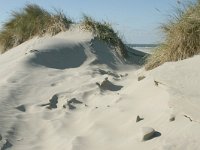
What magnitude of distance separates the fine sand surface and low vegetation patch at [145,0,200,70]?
22.2 inches

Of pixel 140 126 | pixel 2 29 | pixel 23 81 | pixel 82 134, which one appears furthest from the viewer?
pixel 2 29

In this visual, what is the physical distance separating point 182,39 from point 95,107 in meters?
1.60

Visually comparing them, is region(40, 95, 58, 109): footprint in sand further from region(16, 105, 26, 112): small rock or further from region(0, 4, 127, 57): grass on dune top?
region(0, 4, 127, 57): grass on dune top

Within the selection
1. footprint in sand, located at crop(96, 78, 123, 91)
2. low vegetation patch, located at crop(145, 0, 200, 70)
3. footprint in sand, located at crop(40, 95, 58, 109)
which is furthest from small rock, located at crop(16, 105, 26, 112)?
low vegetation patch, located at crop(145, 0, 200, 70)

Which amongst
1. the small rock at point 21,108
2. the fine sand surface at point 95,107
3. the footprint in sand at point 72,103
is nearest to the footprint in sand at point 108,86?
the fine sand surface at point 95,107

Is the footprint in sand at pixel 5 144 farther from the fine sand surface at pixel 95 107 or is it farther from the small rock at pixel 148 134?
the small rock at pixel 148 134

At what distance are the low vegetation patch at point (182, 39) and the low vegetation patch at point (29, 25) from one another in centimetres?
337

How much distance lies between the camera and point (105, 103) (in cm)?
520

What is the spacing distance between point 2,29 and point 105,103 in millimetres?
5987

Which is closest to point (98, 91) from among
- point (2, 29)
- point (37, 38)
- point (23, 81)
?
point (23, 81)

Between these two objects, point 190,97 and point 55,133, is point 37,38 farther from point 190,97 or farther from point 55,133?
point 190,97

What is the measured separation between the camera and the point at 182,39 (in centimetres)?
593

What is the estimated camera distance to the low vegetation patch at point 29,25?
9344 mm

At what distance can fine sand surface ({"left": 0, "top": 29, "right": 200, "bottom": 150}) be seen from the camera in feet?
12.1
